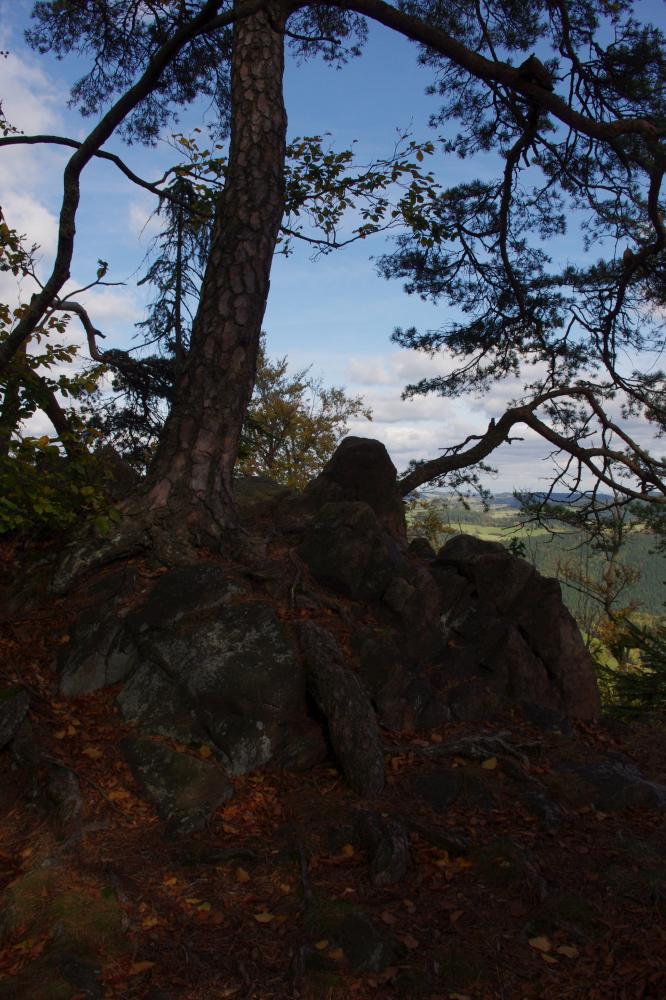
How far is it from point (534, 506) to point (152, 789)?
7.26m

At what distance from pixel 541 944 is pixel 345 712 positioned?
81.0 inches

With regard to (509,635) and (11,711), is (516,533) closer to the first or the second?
(509,635)

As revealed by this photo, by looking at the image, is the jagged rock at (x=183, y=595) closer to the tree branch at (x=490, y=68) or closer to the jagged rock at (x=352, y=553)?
the jagged rock at (x=352, y=553)

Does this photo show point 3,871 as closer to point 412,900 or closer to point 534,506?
point 412,900

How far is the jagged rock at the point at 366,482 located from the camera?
28.2 feet

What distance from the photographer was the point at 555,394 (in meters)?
10.5

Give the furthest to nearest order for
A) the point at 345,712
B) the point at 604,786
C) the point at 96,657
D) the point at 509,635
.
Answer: the point at 509,635 → the point at 96,657 → the point at 604,786 → the point at 345,712

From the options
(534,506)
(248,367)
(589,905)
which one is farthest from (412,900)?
(534,506)

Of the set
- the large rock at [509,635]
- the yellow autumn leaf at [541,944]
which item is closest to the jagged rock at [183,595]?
the large rock at [509,635]

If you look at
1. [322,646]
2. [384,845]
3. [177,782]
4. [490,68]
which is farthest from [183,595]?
[490,68]

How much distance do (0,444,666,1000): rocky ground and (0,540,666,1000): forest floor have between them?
0.05ft

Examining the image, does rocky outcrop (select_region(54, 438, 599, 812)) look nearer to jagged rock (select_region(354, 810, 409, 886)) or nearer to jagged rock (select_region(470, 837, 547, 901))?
jagged rock (select_region(354, 810, 409, 886))

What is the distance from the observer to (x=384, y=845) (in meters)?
4.57

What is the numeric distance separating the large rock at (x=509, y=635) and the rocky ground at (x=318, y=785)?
24mm
